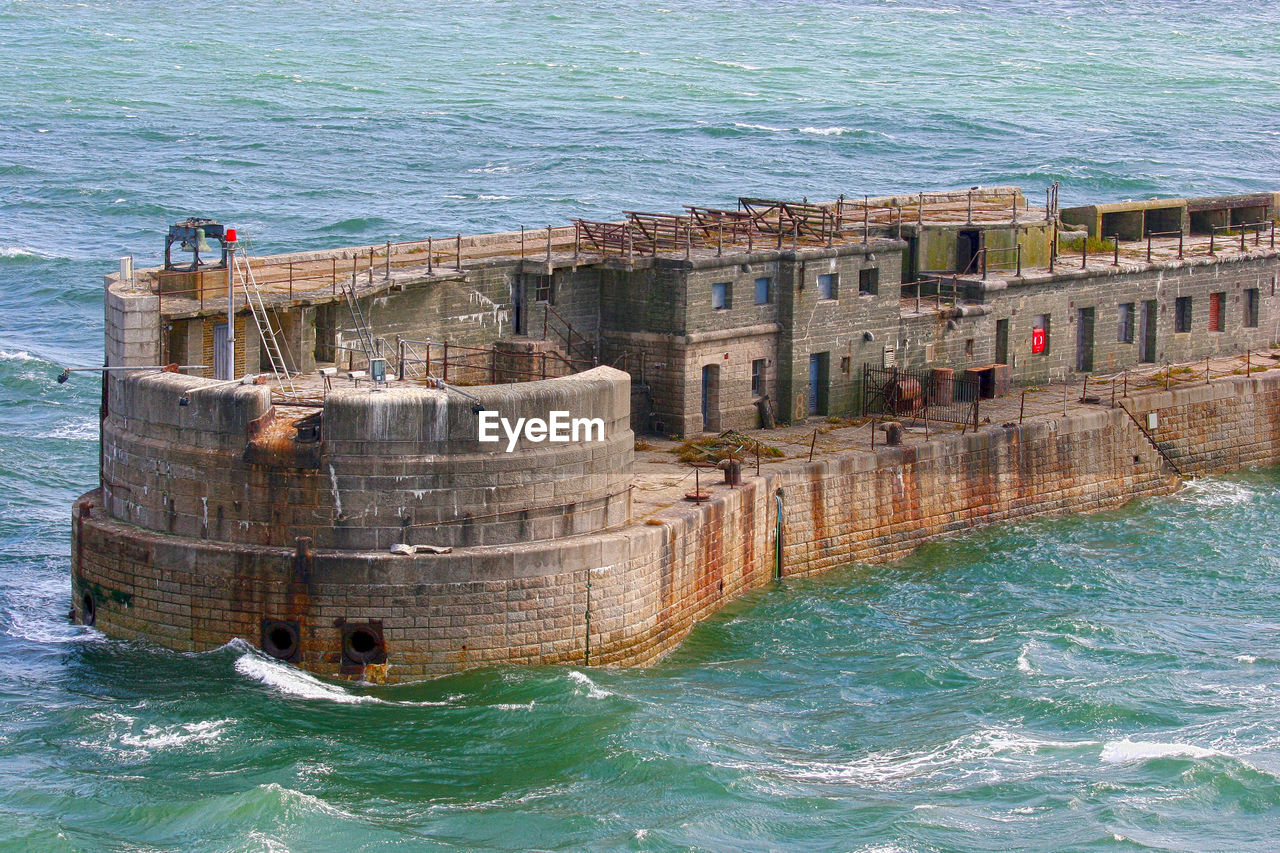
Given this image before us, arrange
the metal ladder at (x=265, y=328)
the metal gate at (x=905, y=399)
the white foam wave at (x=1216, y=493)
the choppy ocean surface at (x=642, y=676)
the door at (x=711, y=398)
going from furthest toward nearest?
the white foam wave at (x=1216, y=493) < the metal gate at (x=905, y=399) < the door at (x=711, y=398) < the metal ladder at (x=265, y=328) < the choppy ocean surface at (x=642, y=676)

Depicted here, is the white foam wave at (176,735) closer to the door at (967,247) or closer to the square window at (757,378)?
the square window at (757,378)

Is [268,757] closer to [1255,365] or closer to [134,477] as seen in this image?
[134,477]

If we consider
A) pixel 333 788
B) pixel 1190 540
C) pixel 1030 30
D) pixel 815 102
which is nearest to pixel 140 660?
pixel 333 788

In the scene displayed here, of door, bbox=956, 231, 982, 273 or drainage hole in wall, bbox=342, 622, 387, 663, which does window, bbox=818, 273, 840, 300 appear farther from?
drainage hole in wall, bbox=342, 622, 387, 663

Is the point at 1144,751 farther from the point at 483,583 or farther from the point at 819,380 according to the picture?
the point at 819,380

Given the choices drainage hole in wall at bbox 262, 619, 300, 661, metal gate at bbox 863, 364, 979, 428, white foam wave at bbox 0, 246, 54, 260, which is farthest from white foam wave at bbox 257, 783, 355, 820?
white foam wave at bbox 0, 246, 54, 260

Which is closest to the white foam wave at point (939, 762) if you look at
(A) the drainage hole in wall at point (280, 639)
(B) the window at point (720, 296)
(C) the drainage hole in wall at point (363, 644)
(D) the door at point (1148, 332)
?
(C) the drainage hole in wall at point (363, 644)
